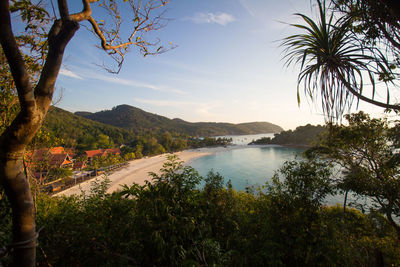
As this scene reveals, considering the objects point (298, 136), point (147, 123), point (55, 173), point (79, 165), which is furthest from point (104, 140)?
point (298, 136)

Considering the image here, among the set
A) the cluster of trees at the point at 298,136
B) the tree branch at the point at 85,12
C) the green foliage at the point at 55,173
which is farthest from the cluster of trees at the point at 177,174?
the cluster of trees at the point at 298,136

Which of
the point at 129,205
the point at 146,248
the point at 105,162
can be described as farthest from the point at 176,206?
the point at 105,162

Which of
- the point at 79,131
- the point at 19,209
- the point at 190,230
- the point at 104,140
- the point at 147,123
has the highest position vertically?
the point at 147,123

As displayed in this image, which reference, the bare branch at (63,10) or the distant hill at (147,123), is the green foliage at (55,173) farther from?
the distant hill at (147,123)

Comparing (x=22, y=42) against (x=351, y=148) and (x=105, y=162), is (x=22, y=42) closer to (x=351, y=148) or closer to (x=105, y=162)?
(x=351, y=148)

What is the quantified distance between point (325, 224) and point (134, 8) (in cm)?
456

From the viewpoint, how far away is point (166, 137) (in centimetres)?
5194

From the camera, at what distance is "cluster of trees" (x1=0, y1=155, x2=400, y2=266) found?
61.8 inches

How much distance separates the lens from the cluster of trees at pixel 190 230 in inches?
61.8

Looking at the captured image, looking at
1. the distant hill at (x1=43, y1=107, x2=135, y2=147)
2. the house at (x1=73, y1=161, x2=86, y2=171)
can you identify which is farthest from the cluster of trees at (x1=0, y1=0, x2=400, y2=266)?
the distant hill at (x1=43, y1=107, x2=135, y2=147)

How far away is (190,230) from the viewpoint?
1.60m

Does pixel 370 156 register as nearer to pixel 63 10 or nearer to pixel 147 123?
pixel 63 10

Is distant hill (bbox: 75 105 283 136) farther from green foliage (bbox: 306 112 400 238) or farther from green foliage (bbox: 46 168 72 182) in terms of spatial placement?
green foliage (bbox: 306 112 400 238)

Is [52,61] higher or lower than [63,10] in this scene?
lower
